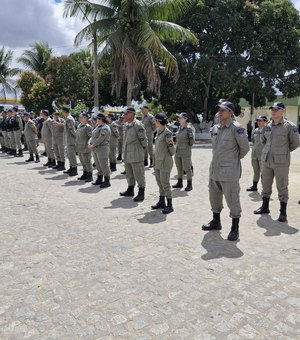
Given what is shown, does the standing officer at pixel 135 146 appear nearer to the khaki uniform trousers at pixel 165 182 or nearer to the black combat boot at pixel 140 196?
the black combat boot at pixel 140 196

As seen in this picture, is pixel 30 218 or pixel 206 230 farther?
pixel 30 218

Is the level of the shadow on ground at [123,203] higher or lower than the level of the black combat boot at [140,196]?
lower

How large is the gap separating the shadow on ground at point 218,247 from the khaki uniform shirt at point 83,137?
4.98m

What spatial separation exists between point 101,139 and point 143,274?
501cm

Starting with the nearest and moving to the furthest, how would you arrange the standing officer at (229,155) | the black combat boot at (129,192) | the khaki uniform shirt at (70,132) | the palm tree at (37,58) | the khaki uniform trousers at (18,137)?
the standing officer at (229,155)
the black combat boot at (129,192)
the khaki uniform shirt at (70,132)
the khaki uniform trousers at (18,137)
the palm tree at (37,58)

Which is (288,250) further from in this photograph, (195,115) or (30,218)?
(195,115)

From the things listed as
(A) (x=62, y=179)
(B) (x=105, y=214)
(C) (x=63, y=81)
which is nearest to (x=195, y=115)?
(C) (x=63, y=81)

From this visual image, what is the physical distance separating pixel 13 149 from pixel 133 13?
24.8 feet

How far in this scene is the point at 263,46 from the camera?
72.1 ft

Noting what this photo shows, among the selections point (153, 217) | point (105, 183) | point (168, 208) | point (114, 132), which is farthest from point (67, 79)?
point (153, 217)

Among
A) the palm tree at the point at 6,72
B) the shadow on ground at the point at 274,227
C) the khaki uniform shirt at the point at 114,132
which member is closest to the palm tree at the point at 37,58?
the palm tree at the point at 6,72

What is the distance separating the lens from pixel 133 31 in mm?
15906

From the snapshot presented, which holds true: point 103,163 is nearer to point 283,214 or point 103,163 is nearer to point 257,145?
point 257,145

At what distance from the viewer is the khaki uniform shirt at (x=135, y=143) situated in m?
7.29
